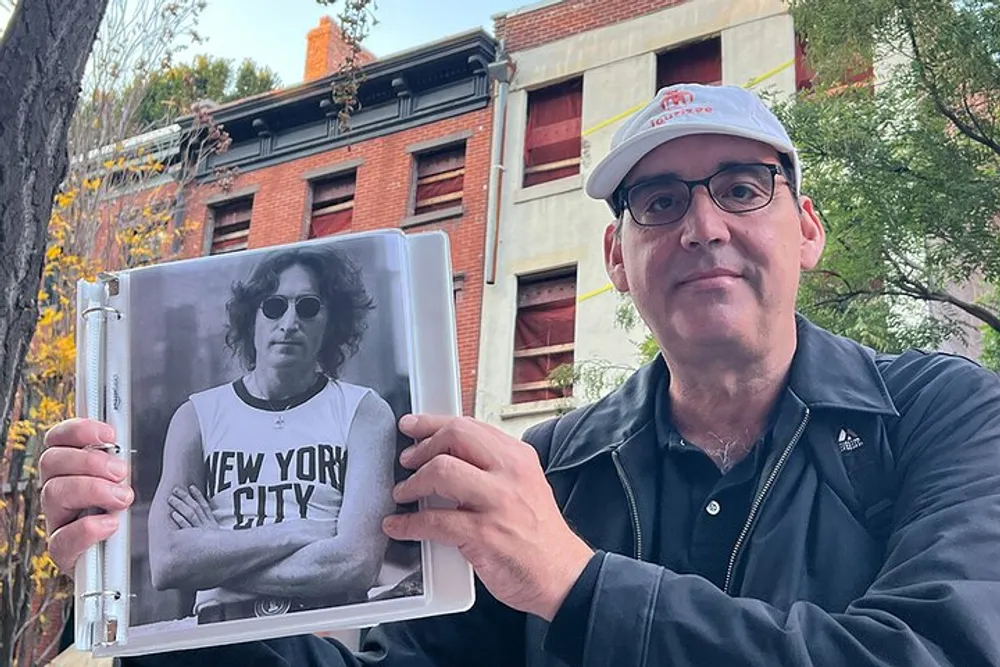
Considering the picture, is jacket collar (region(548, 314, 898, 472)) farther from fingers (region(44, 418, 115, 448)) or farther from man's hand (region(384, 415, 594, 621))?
fingers (region(44, 418, 115, 448))

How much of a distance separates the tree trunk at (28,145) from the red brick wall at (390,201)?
9785 millimetres

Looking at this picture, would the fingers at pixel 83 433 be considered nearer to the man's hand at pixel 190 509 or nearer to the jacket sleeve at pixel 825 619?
the man's hand at pixel 190 509

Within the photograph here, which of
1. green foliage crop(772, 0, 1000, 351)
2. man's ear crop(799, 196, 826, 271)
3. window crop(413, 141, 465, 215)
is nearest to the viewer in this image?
man's ear crop(799, 196, 826, 271)

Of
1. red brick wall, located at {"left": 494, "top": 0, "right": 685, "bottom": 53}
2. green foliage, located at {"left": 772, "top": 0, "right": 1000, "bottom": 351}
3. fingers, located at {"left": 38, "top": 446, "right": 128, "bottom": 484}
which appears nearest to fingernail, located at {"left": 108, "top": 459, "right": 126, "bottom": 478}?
fingers, located at {"left": 38, "top": 446, "right": 128, "bottom": 484}

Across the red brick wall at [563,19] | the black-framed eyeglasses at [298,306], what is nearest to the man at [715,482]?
the black-framed eyeglasses at [298,306]

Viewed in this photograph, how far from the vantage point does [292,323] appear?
4.30ft

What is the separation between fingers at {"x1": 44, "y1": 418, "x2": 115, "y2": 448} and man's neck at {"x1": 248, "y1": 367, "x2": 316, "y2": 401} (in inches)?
8.0

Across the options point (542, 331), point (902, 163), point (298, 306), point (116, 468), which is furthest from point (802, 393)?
point (542, 331)

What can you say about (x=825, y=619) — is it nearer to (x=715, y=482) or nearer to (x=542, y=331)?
(x=715, y=482)

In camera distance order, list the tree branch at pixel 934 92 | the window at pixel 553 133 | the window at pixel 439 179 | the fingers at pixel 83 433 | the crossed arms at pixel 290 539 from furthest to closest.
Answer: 1. the window at pixel 439 179
2. the window at pixel 553 133
3. the tree branch at pixel 934 92
4. the fingers at pixel 83 433
5. the crossed arms at pixel 290 539

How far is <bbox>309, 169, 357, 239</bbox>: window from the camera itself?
1532cm

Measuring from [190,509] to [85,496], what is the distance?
14 centimetres

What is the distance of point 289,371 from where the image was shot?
1.30m

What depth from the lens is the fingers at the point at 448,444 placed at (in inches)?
46.4
